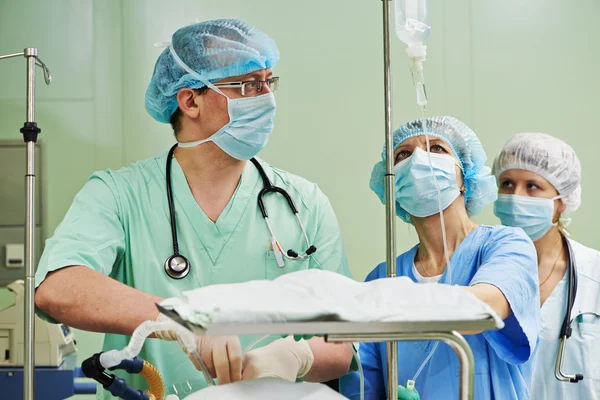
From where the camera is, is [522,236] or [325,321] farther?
[522,236]

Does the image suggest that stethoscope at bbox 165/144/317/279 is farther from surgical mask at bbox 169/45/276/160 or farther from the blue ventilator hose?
the blue ventilator hose

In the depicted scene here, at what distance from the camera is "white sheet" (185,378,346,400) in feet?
3.27

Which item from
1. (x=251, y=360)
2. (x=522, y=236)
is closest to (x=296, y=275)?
(x=251, y=360)

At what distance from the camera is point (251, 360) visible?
1.20 m

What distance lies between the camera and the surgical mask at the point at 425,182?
6.16ft

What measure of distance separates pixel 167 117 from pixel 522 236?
0.96 meters

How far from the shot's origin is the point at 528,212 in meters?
2.33

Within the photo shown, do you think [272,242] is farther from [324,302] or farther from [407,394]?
[324,302]

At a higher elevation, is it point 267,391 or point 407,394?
point 267,391

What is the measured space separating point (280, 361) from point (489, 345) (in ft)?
2.19

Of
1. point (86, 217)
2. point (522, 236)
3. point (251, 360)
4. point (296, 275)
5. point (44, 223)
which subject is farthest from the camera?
point (44, 223)

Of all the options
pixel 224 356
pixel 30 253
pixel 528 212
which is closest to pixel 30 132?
pixel 30 253

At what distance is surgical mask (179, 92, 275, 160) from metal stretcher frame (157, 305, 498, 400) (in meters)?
0.97

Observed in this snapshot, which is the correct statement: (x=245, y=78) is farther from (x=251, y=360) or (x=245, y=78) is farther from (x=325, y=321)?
(x=325, y=321)
